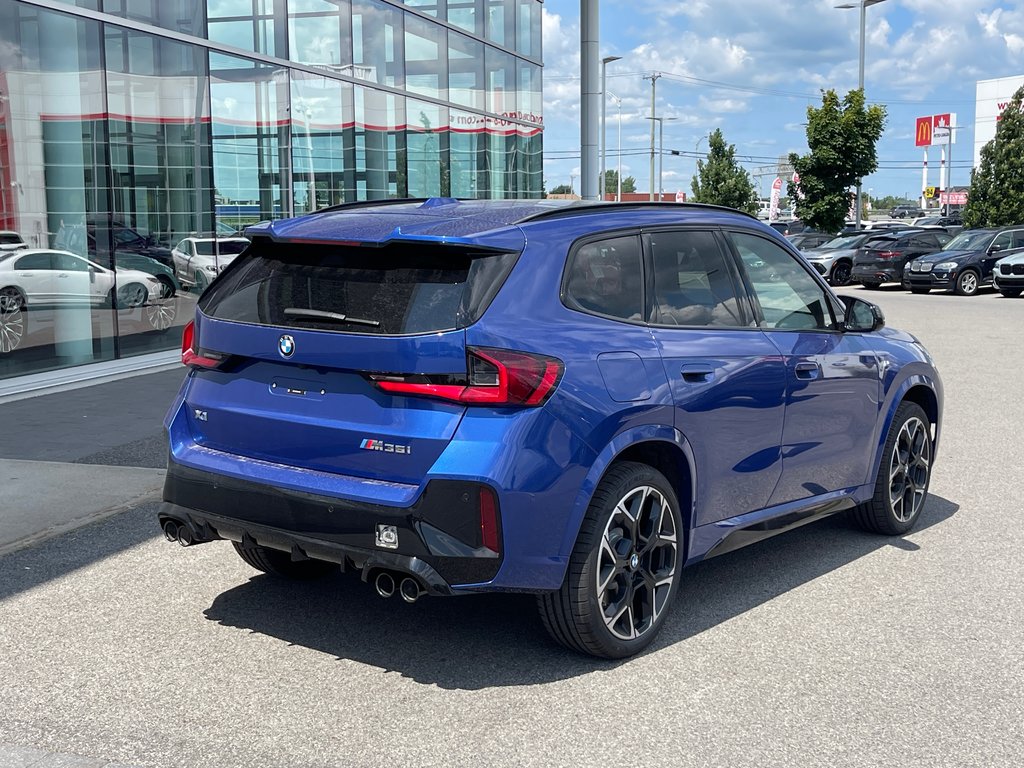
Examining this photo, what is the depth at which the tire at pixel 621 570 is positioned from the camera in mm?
4352

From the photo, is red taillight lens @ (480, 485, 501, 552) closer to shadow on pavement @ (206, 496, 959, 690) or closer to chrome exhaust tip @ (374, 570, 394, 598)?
chrome exhaust tip @ (374, 570, 394, 598)

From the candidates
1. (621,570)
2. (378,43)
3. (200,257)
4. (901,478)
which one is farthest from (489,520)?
(378,43)

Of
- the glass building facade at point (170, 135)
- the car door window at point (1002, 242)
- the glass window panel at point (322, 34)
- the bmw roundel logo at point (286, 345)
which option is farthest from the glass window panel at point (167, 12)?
the car door window at point (1002, 242)

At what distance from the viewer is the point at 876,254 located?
105ft

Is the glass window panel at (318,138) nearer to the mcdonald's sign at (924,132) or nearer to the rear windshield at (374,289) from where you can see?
the rear windshield at (374,289)

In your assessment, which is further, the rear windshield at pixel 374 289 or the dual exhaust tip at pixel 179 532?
the dual exhaust tip at pixel 179 532

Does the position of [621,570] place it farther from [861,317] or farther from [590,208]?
[861,317]

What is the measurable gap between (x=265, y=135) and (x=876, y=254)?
65.3 ft

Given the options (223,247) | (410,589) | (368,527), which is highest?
(223,247)

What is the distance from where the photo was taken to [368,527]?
4.12m

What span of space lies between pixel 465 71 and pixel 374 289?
67.2 ft

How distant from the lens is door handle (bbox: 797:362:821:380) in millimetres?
5473

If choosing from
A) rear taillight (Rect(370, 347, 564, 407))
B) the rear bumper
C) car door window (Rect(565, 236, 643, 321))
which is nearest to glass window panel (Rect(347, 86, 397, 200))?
car door window (Rect(565, 236, 643, 321))

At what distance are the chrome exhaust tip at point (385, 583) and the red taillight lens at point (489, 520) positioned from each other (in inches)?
14.4
